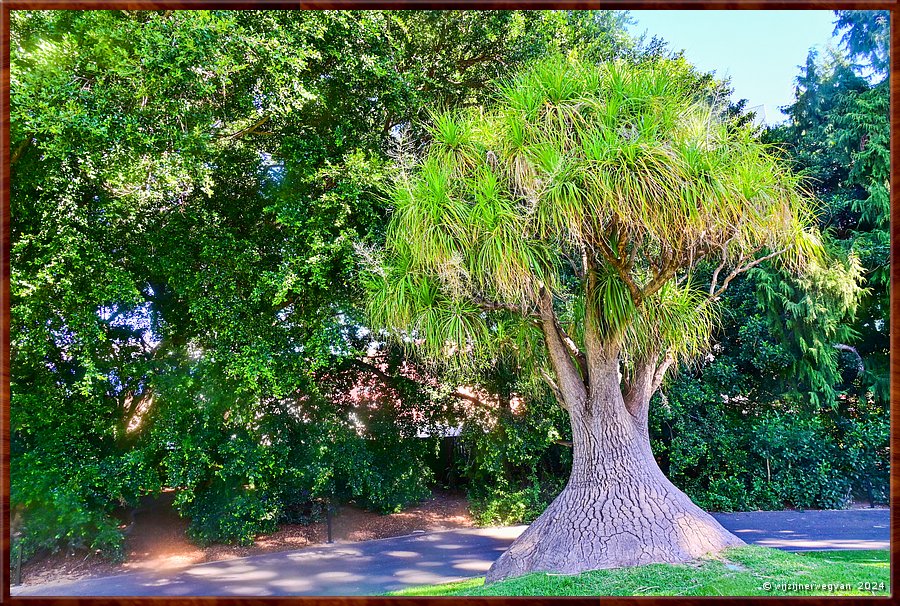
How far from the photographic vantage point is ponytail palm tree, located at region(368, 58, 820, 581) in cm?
283

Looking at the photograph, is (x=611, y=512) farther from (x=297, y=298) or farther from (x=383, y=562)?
(x=297, y=298)

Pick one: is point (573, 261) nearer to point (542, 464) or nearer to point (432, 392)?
point (432, 392)

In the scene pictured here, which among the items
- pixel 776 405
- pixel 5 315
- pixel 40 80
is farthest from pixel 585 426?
pixel 40 80

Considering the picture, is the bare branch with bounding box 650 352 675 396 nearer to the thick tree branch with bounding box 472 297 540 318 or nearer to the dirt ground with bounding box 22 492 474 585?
the thick tree branch with bounding box 472 297 540 318

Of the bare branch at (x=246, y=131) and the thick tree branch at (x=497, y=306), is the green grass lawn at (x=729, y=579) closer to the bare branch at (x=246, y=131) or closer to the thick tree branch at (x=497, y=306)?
the thick tree branch at (x=497, y=306)

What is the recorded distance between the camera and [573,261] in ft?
12.0

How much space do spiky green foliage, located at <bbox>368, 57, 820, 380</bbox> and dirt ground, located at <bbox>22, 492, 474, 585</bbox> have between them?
2679mm

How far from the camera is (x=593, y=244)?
3229mm

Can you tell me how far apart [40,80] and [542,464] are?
5307 mm

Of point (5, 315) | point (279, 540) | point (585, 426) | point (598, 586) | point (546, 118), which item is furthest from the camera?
point (279, 540)

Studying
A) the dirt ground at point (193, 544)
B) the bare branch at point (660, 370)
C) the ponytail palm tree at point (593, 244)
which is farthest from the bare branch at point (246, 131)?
the bare branch at point (660, 370)

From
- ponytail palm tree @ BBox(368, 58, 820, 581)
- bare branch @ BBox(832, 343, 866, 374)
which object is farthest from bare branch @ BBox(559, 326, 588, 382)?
bare branch @ BBox(832, 343, 866, 374)

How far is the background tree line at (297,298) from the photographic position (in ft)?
11.6

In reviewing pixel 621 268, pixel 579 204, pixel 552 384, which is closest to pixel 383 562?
pixel 552 384
